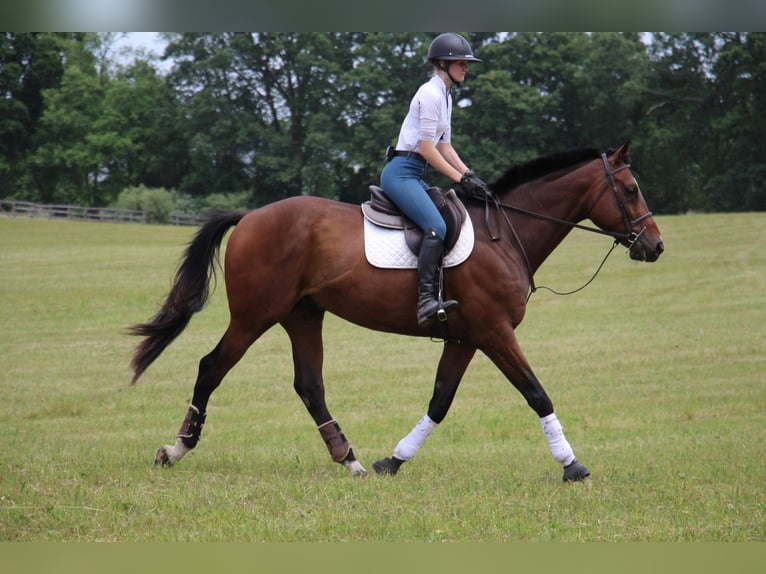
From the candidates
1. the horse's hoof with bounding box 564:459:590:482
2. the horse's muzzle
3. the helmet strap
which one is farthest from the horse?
the helmet strap

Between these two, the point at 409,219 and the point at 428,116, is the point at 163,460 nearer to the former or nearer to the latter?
the point at 409,219

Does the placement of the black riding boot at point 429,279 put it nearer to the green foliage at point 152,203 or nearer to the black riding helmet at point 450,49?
the black riding helmet at point 450,49

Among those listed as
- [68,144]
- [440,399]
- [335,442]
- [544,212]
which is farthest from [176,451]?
[68,144]

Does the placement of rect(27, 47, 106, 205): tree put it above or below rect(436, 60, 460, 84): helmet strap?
below

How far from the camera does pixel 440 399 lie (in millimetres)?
9086

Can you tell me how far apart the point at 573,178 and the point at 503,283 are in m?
1.37

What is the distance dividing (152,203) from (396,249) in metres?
51.4

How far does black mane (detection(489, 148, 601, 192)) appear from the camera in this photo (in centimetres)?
941

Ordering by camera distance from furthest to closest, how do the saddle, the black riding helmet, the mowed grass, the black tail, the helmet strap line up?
the black tail < the saddle < the helmet strap < the black riding helmet < the mowed grass

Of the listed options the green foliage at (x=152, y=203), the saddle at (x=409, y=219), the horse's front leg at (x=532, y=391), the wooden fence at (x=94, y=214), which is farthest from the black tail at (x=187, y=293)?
the green foliage at (x=152, y=203)

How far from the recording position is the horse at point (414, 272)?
890 centimetres

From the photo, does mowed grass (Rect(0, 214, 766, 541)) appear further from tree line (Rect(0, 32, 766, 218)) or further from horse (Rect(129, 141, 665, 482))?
tree line (Rect(0, 32, 766, 218))

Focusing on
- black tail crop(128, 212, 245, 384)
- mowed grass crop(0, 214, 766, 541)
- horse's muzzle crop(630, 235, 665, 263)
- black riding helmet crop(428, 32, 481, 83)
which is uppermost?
black riding helmet crop(428, 32, 481, 83)

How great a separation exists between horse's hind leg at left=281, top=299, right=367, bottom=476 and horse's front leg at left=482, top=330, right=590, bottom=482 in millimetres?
1810
